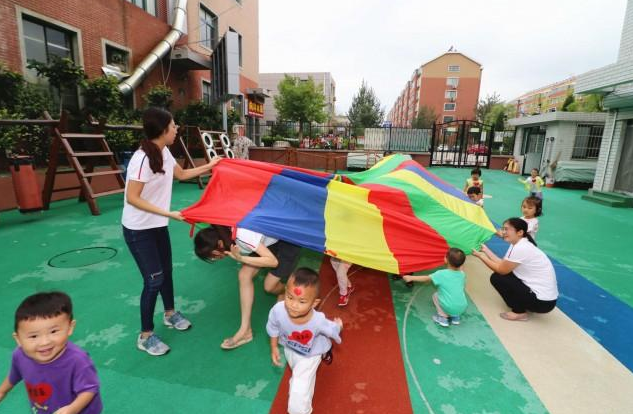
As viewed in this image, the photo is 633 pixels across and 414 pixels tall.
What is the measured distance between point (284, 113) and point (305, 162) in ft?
36.0

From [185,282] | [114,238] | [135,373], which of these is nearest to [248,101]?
[114,238]

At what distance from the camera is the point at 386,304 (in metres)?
3.12

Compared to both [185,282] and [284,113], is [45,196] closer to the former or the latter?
[185,282]

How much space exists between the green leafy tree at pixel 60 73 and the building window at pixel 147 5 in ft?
14.8

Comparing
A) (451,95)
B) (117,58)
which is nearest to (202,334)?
(117,58)

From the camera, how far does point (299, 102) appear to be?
24.1 metres

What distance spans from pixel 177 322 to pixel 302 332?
4.20 ft

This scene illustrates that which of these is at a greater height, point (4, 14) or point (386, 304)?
point (4, 14)

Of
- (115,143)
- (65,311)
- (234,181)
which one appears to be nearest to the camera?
(65,311)

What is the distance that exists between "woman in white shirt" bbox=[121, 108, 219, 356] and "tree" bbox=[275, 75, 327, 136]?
22.0 m

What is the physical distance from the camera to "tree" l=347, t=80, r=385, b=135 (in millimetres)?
35188

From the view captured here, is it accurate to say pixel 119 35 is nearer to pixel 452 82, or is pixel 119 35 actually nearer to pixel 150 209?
pixel 150 209

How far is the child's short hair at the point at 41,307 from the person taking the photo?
1.14 m

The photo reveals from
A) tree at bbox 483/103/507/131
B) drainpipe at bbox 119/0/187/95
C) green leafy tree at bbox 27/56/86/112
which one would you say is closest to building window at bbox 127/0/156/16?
drainpipe at bbox 119/0/187/95
